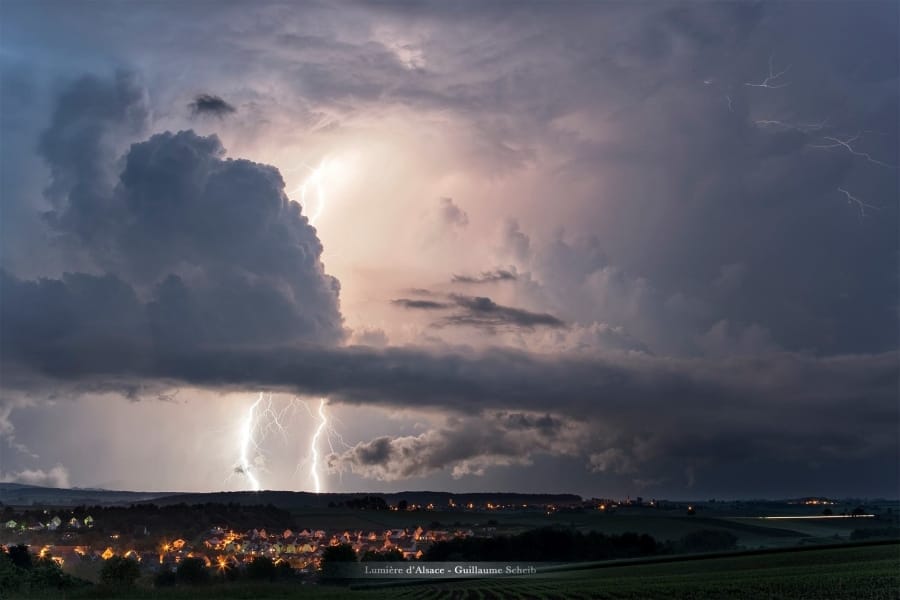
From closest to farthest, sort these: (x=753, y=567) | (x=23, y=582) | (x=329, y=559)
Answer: (x=23, y=582) → (x=753, y=567) → (x=329, y=559)

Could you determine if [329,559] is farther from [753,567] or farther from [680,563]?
[753,567]

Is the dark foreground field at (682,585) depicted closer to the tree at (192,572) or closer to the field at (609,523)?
the tree at (192,572)

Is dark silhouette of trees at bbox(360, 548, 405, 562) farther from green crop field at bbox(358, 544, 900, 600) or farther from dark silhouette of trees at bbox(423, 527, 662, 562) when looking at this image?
green crop field at bbox(358, 544, 900, 600)

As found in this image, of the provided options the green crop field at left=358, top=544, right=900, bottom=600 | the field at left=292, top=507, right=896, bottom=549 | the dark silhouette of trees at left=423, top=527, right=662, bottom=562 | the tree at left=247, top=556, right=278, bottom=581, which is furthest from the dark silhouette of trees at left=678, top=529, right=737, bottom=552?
the tree at left=247, top=556, right=278, bottom=581

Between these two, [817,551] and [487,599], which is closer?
[487,599]

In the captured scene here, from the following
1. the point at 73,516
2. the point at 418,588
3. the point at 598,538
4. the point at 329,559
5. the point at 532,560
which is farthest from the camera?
the point at 73,516

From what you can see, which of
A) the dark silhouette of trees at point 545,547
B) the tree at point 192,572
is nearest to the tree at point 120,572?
the tree at point 192,572

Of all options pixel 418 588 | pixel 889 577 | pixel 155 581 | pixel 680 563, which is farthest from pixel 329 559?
pixel 889 577
